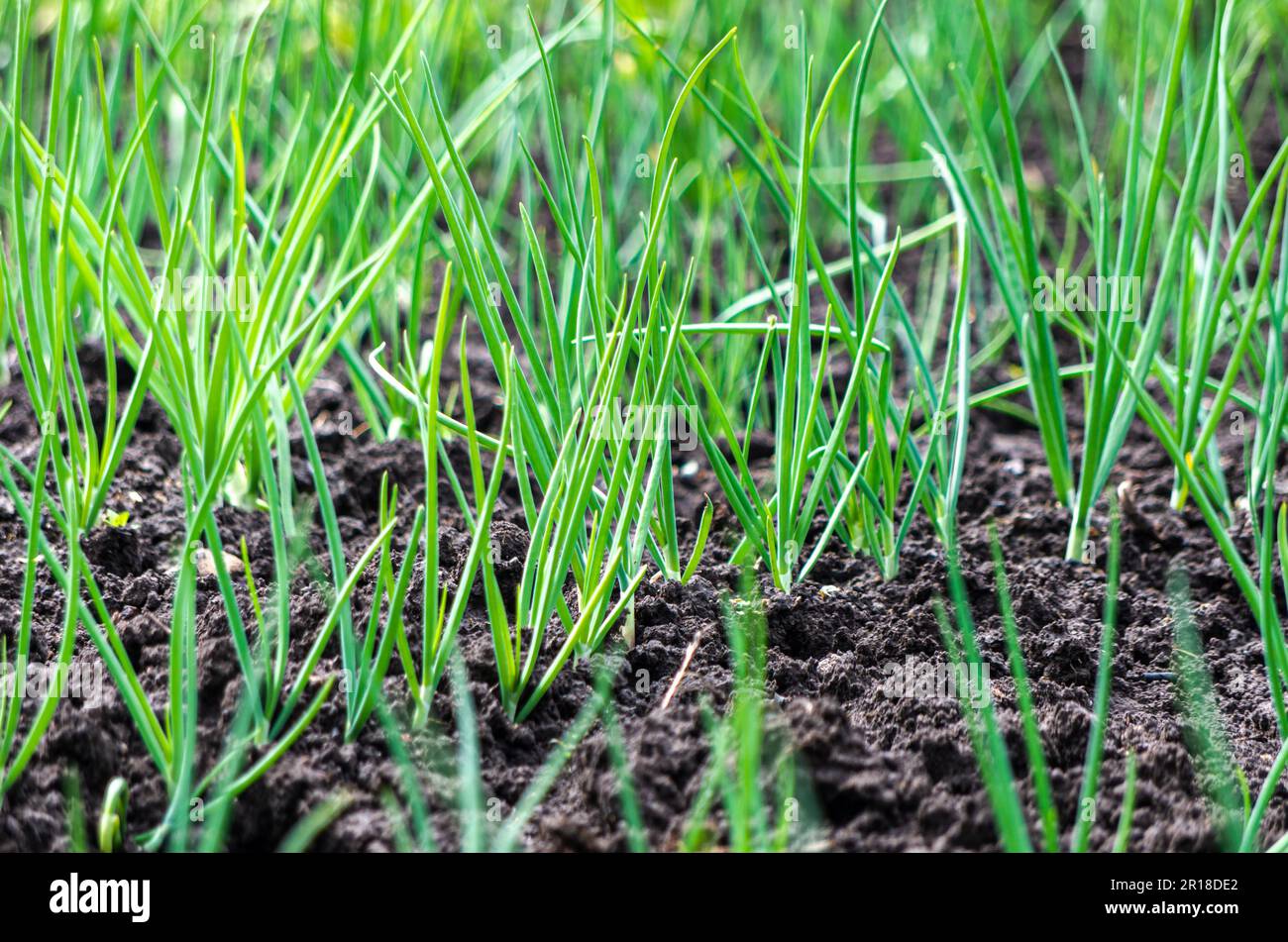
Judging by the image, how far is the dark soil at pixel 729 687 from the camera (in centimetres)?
104

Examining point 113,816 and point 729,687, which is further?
point 729,687

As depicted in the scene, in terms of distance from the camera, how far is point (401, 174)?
171cm

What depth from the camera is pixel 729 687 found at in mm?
1198
